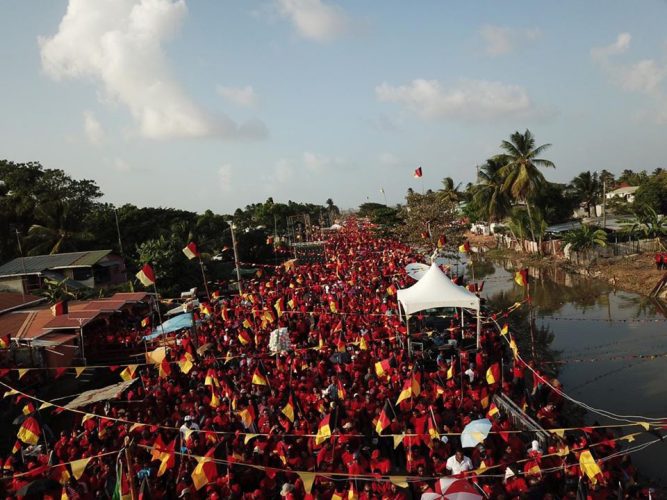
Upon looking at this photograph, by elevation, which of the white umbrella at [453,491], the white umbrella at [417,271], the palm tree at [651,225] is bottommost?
the white umbrella at [453,491]

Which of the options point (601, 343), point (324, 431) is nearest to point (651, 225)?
point (601, 343)

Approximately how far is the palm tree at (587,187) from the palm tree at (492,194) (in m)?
16.2

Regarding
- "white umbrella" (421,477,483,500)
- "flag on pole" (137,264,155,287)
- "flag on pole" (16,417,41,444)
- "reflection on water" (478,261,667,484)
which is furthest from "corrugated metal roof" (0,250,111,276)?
"white umbrella" (421,477,483,500)

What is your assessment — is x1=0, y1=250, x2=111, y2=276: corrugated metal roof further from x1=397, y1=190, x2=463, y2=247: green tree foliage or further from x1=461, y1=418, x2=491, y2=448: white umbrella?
x1=461, y1=418, x2=491, y2=448: white umbrella

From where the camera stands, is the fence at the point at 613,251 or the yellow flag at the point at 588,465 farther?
the fence at the point at 613,251

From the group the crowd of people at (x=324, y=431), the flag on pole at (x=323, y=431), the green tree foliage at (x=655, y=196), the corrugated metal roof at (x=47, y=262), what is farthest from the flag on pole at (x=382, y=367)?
the green tree foliage at (x=655, y=196)

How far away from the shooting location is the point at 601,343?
57.6 feet

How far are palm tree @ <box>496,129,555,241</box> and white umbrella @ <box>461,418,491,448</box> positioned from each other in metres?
34.9

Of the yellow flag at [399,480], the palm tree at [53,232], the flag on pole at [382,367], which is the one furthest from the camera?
the palm tree at [53,232]

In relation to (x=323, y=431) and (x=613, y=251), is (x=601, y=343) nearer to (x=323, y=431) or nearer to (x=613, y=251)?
(x=323, y=431)

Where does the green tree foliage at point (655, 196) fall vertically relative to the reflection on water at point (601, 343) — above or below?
above

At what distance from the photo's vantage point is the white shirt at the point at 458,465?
7602 mm

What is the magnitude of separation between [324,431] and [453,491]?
3042 millimetres

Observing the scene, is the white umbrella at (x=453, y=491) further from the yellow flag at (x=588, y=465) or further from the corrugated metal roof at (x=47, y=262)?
the corrugated metal roof at (x=47, y=262)
